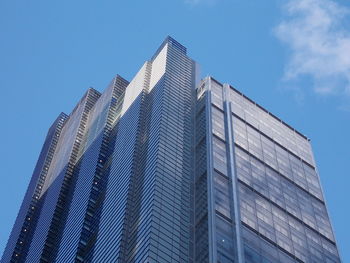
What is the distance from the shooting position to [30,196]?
176 m

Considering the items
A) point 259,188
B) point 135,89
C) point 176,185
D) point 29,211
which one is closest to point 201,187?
point 176,185

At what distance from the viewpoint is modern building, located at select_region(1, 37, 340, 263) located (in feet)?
341

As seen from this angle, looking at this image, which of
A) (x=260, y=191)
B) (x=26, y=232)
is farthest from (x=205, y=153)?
(x=26, y=232)

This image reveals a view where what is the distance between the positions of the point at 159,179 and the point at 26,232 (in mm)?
65243

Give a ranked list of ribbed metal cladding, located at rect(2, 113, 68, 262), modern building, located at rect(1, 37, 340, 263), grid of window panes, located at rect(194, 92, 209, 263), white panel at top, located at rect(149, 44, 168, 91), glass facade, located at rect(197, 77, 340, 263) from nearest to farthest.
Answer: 1. grid of window panes, located at rect(194, 92, 209, 263)
2. modern building, located at rect(1, 37, 340, 263)
3. glass facade, located at rect(197, 77, 340, 263)
4. white panel at top, located at rect(149, 44, 168, 91)
5. ribbed metal cladding, located at rect(2, 113, 68, 262)

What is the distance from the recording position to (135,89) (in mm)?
152500

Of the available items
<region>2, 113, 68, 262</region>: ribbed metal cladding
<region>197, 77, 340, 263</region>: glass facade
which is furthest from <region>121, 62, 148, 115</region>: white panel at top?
<region>2, 113, 68, 262</region>: ribbed metal cladding

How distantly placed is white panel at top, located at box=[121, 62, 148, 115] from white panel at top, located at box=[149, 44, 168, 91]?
214 cm

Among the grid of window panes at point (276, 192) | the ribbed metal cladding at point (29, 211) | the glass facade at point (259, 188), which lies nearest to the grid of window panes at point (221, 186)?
the glass facade at point (259, 188)

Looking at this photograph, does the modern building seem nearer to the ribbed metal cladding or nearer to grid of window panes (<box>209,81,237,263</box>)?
grid of window panes (<box>209,81,237,263</box>)

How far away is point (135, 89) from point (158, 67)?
6701mm

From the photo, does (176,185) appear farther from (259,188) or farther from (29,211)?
(29,211)

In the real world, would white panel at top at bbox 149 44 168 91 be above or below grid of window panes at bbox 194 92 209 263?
above

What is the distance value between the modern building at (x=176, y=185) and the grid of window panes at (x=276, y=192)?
266mm
